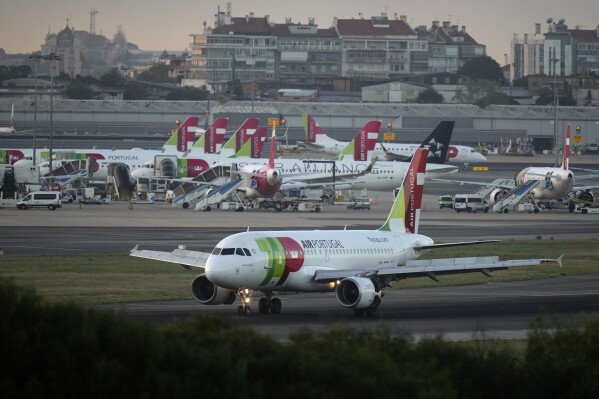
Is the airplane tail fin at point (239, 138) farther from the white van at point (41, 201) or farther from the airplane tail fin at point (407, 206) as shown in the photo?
the airplane tail fin at point (407, 206)

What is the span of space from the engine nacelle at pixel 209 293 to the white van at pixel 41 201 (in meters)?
67.3

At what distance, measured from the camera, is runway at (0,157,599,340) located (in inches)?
1735

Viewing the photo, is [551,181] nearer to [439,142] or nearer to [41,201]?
[439,142]

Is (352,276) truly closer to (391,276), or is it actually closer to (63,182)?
(391,276)

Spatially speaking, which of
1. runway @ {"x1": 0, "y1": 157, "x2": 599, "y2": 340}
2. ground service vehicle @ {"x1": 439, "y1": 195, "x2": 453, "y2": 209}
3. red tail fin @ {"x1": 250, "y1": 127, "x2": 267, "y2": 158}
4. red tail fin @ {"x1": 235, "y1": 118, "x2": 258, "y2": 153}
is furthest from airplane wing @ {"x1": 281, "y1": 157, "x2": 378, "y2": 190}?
red tail fin @ {"x1": 235, "y1": 118, "x2": 258, "y2": 153}

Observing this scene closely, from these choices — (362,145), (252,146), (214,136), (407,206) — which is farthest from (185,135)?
(407,206)

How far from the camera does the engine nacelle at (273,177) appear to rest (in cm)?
11394

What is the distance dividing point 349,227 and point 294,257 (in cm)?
4717

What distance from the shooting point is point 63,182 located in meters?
127

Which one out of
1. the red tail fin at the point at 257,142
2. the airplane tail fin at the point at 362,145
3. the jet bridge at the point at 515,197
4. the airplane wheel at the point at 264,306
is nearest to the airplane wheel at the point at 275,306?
the airplane wheel at the point at 264,306

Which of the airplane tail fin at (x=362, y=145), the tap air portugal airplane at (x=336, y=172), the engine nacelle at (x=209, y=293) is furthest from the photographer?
the airplane tail fin at (x=362, y=145)

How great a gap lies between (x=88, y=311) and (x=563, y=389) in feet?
29.7

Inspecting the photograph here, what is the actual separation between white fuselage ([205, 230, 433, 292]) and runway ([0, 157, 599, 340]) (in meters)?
1.28

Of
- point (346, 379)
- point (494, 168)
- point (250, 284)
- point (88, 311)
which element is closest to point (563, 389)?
point (346, 379)
